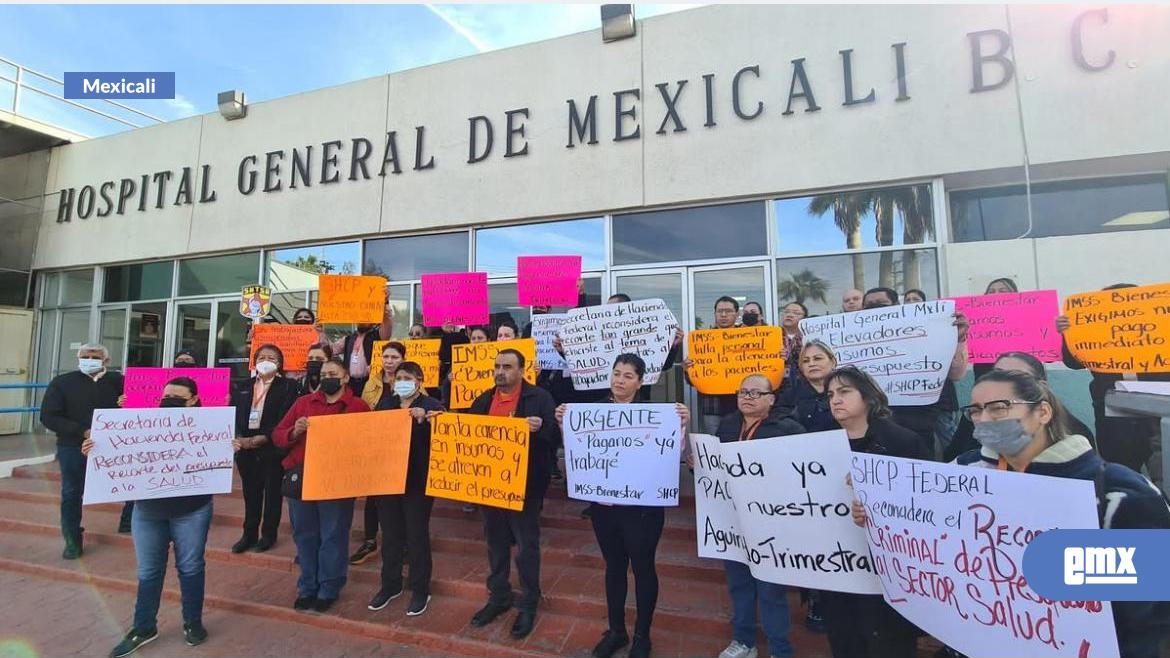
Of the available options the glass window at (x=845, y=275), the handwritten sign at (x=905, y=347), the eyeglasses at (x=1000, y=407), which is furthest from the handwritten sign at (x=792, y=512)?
the glass window at (x=845, y=275)

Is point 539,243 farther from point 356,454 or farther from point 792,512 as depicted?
point 792,512

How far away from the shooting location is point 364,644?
382 centimetres

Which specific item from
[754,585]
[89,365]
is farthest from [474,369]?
[89,365]

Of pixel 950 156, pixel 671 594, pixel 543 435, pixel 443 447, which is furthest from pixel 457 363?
pixel 950 156

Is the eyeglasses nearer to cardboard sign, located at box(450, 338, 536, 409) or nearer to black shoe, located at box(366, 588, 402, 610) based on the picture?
cardboard sign, located at box(450, 338, 536, 409)

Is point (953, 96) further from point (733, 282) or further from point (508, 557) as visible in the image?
point (508, 557)

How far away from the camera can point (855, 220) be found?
672cm

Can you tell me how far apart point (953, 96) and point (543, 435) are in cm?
638

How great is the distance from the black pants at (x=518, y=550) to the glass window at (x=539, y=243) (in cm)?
448

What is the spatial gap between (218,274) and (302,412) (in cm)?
786

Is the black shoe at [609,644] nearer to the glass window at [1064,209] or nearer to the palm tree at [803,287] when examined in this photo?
the palm tree at [803,287]

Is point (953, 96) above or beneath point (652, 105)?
beneath

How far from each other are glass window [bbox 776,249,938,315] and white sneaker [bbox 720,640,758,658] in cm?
441

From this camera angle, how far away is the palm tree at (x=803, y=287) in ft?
22.1
